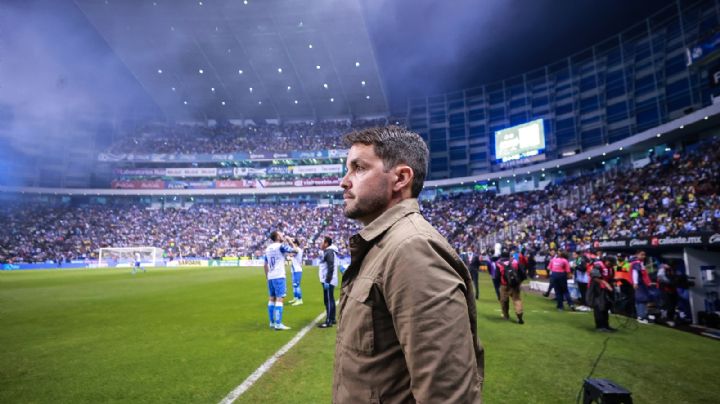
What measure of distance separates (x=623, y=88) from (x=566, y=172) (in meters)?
12.1

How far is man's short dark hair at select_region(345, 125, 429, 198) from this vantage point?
1.89m

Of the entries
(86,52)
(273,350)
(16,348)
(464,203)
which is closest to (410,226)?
(273,350)

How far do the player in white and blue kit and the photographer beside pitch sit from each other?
6959 mm

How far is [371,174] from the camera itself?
187cm

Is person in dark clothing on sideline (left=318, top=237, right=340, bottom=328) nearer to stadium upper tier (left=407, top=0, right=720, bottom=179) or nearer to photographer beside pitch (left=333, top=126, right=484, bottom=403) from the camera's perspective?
photographer beside pitch (left=333, top=126, right=484, bottom=403)

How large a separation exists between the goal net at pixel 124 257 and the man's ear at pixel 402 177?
48.8 m

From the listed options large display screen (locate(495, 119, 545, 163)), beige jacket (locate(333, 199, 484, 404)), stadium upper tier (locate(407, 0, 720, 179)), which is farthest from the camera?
large display screen (locate(495, 119, 545, 163))

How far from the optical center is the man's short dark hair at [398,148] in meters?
1.89

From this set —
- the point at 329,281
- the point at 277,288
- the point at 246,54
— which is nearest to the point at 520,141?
the point at 246,54

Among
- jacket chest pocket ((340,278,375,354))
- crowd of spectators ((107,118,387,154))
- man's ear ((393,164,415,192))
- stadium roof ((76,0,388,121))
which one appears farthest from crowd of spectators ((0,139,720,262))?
jacket chest pocket ((340,278,375,354))

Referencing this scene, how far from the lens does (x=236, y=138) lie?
6372 centimetres

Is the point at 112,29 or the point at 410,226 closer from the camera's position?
the point at 410,226

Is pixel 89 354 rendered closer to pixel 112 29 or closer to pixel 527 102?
pixel 112 29

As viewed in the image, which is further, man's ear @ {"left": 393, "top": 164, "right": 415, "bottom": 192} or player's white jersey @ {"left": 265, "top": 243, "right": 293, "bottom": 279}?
player's white jersey @ {"left": 265, "top": 243, "right": 293, "bottom": 279}
